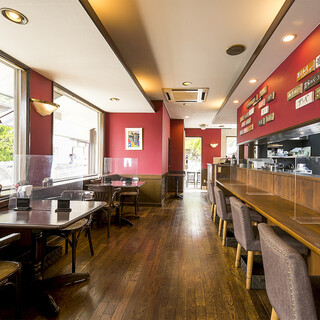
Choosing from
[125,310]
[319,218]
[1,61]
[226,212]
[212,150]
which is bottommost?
[125,310]

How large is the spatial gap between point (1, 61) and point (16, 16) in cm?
106

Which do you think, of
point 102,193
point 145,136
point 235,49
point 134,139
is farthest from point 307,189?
point 134,139

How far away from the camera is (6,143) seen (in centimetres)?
291

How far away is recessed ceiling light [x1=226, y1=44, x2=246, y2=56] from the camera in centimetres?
316

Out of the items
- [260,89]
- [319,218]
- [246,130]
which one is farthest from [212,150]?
[319,218]

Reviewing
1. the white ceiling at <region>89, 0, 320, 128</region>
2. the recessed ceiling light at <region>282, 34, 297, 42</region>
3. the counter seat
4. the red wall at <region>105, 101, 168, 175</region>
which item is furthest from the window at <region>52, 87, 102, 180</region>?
the recessed ceiling light at <region>282, 34, 297, 42</region>

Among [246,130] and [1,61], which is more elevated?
[1,61]

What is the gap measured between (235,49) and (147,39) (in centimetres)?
126

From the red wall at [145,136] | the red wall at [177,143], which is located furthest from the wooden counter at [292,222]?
the red wall at [177,143]

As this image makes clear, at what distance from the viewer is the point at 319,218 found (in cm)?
179

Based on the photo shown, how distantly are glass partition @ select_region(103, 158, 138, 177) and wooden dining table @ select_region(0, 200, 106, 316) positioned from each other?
11.9 ft

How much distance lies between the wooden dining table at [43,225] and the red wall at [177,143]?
A: 21.3 ft

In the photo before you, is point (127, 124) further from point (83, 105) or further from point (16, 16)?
point (16, 16)

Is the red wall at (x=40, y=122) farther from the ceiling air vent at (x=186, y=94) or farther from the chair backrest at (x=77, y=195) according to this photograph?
the ceiling air vent at (x=186, y=94)
